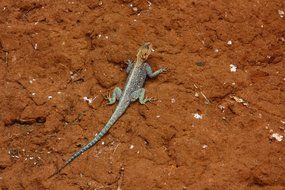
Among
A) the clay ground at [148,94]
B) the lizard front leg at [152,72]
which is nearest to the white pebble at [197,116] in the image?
the clay ground at [148,94]

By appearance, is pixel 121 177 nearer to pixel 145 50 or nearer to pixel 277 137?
pixel 145 50

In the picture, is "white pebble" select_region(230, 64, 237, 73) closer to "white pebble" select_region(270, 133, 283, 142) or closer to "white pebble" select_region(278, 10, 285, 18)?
"white pebble" select_region(270, 133, 283, 142)

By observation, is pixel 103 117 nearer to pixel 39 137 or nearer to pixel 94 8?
pixel 39 137

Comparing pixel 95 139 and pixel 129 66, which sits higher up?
pixel 129 66

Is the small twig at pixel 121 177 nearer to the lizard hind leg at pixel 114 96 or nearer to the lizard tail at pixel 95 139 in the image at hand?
the lizard tail at pixel 95 139

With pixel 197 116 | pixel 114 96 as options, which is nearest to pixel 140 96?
pixel 114 96

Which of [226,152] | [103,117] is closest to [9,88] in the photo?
[103,117]
